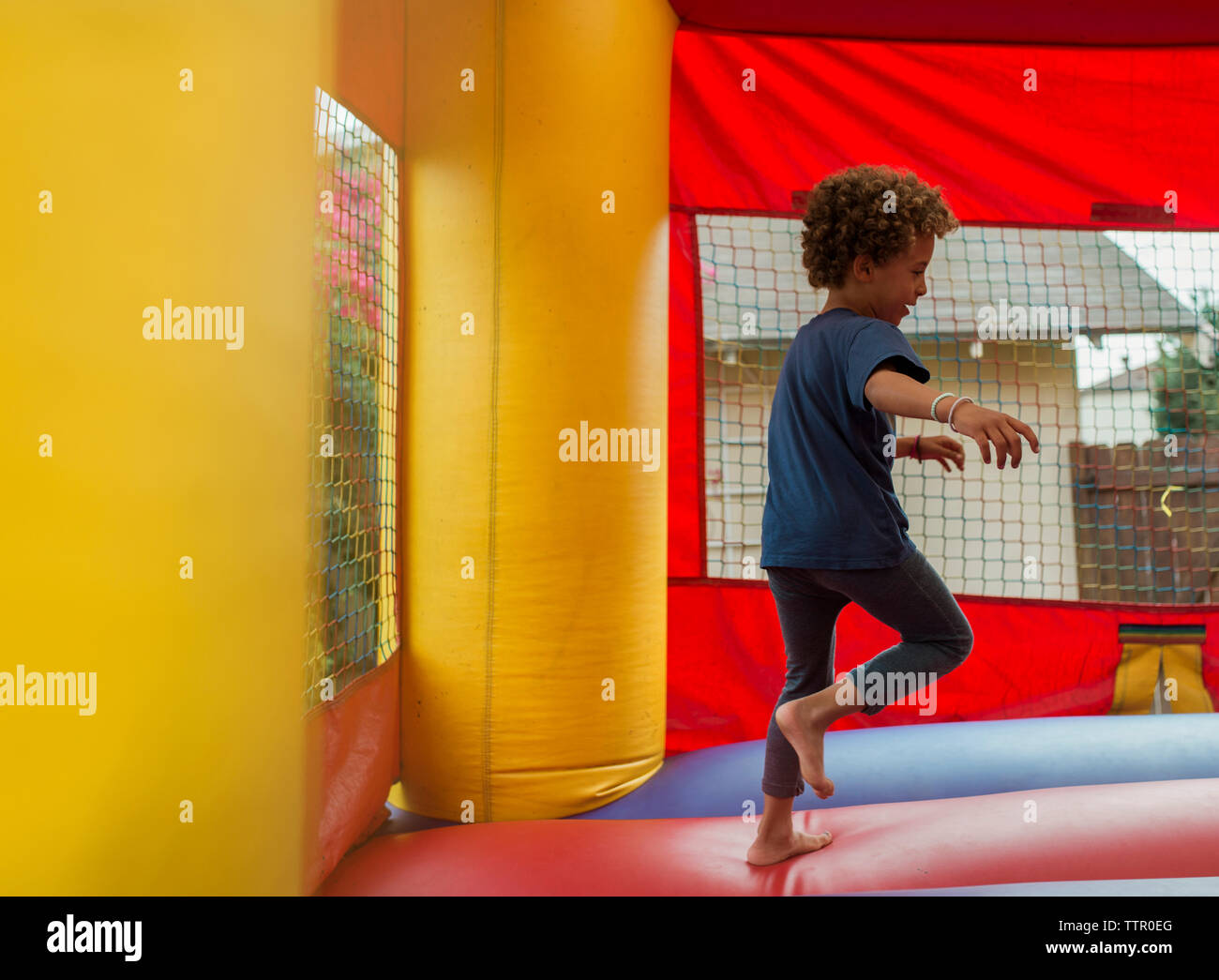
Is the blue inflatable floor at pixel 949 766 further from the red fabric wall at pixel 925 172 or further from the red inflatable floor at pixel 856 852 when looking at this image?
the red fabric wall at pixel 925 172

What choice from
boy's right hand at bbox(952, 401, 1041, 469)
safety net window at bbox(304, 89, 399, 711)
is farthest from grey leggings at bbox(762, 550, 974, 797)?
safety net window at bbox(304, 89, 399, 711)

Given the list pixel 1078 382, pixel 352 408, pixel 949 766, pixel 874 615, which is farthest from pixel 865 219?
pixel 1078 382

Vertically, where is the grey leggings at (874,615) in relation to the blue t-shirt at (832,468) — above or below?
below

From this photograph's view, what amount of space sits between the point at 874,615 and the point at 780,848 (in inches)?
13.6

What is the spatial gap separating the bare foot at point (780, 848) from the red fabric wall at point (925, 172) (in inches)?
24.5

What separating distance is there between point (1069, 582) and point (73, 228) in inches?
76.1

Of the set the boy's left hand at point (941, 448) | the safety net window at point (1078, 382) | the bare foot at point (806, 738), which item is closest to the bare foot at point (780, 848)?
the bare foot at point (806, 738)

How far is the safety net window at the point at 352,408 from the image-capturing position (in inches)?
48.9

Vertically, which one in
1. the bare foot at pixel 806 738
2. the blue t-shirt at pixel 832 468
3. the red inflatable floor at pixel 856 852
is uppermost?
the blue t-shirt at pixel 832 468

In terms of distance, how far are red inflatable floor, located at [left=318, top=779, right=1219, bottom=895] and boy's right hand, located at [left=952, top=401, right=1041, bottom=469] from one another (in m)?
0.56

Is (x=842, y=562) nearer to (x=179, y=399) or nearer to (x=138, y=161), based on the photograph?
(x=179, y=399)

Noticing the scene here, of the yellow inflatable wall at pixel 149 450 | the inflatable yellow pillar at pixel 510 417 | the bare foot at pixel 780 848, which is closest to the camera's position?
the yellow inflatable wall at pixel 149 450

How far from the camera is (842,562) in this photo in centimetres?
114

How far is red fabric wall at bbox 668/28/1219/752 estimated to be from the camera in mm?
1925
